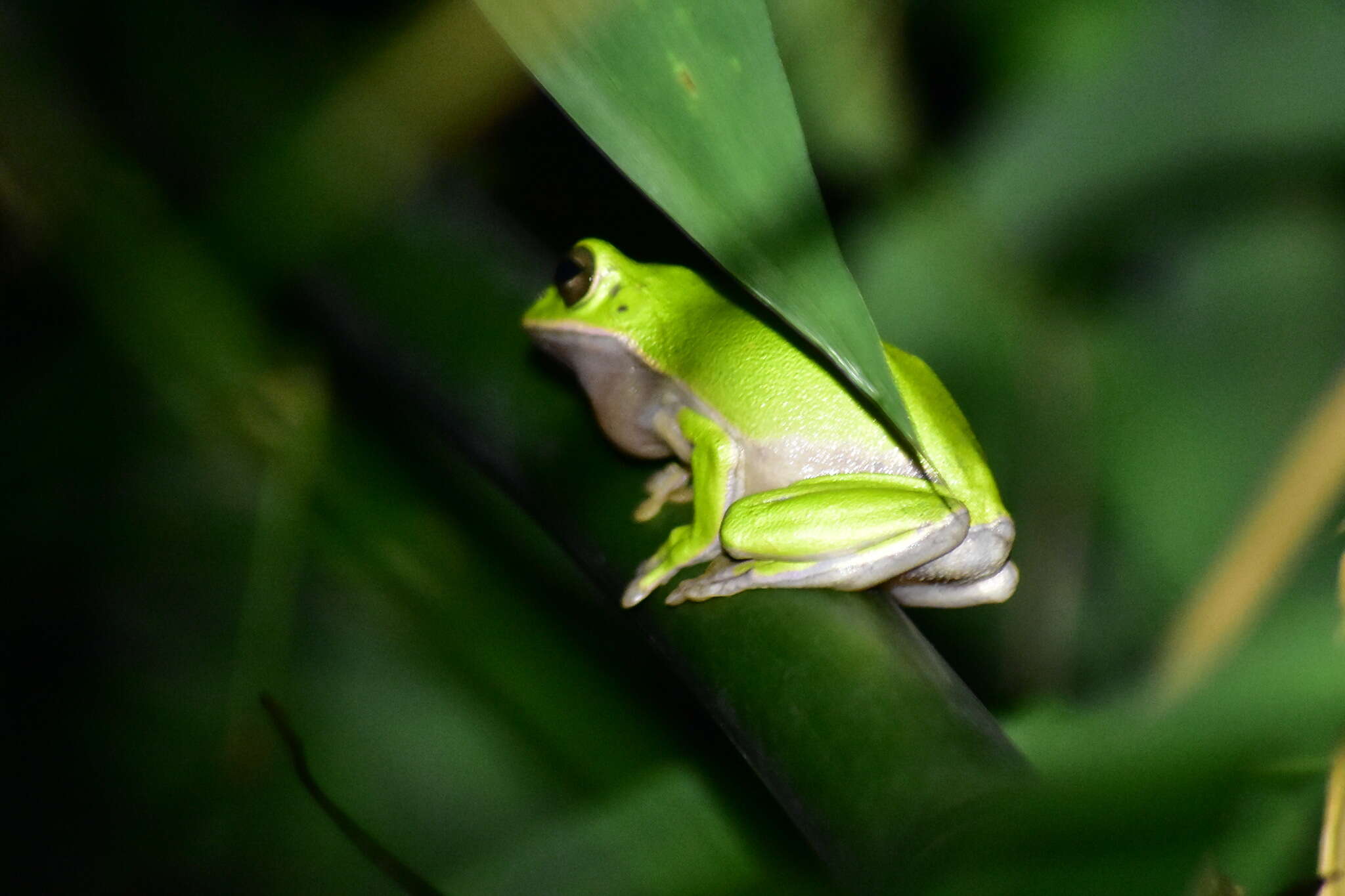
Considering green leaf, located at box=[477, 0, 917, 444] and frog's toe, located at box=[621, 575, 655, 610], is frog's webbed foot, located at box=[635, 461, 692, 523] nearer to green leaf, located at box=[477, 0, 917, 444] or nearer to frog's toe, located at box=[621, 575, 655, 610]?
frog's toe, located at box=[621, 575, 655, 610]

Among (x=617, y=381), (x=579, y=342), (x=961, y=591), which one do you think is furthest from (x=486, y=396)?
(x=961, y=591)

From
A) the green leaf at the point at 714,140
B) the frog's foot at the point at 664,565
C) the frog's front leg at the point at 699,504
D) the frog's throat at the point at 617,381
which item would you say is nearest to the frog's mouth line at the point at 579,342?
the frog's throat at the point at 617,381

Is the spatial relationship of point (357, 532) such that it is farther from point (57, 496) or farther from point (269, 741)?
point (57, 496)

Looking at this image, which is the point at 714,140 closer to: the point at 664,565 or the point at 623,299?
the point at 664,565

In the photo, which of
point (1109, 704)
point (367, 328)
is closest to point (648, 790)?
point (367, 328)

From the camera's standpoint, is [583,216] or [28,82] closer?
[28,82]

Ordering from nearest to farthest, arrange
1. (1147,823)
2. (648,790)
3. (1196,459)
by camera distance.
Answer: (1147,823)
(648,790)
(1196,459)
